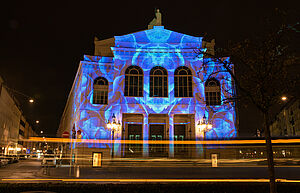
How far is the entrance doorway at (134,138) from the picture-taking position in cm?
3481

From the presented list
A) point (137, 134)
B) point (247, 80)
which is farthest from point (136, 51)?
point (247, 80)

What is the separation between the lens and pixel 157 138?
3850 cm

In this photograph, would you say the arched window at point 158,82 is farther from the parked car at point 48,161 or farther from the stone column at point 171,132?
the parked car at point 48,161

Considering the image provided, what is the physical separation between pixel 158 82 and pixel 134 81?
3296mm

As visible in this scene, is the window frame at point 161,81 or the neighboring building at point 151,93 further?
the window frame at point 161,81

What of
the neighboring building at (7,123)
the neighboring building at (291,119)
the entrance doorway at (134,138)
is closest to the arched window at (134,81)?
the entrance doorway at (134,138)

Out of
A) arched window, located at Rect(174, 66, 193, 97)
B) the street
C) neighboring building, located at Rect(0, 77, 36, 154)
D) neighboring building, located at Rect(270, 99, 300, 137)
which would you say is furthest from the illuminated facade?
neighboring building, located at Rect(270, 99, 300, 137)

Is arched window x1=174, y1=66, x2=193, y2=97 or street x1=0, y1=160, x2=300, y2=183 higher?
arched window x1=174, y1=66, x2=193, y2=97

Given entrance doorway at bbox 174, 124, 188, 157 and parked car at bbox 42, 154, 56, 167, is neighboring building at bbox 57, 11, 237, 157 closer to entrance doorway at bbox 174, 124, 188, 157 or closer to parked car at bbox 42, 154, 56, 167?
entrance doorway at bbox 174, 124, 188, 157

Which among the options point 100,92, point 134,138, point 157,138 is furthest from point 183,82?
point 100,92

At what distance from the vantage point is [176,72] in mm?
38406

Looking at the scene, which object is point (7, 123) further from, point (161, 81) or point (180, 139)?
point (180, 139)

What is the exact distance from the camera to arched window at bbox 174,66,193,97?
1478 inches

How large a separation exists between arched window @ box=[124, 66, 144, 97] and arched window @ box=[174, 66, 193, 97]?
4.79 m
